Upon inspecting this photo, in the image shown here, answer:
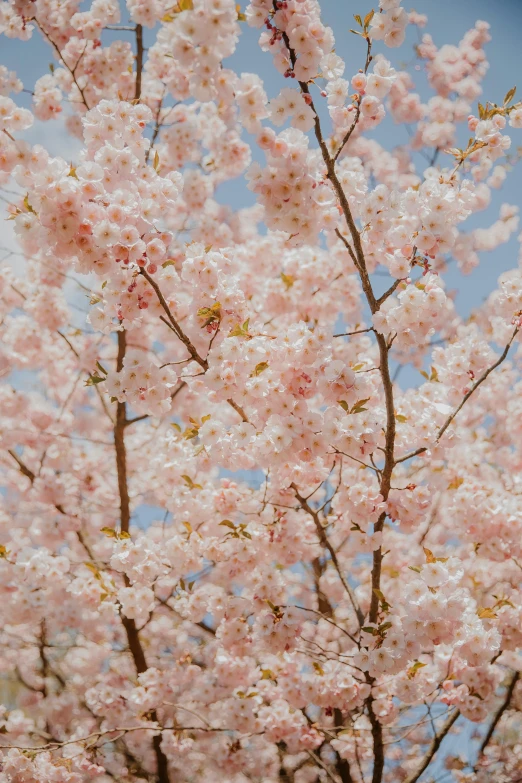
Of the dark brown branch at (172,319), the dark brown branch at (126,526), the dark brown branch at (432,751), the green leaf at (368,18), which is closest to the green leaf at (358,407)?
the dark brown branch at (172,319)

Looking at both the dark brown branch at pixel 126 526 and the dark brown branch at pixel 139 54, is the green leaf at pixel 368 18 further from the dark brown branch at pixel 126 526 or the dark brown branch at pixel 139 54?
the dark brown branch at pixel 126 526

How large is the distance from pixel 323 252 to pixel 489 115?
3600 mm

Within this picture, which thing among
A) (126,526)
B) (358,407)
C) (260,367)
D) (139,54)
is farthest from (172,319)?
(139,54)

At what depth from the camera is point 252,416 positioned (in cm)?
354

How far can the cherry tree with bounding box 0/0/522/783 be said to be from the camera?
2811 millimetres

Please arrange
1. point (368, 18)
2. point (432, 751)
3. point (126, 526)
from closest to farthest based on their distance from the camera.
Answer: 1. point (368, 18)
2. point (432, 751)
3. point (126, 526)

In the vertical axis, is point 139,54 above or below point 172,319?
above

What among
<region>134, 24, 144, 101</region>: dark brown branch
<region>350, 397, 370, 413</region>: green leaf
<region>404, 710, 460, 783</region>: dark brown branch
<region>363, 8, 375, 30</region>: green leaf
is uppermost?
<region>134, 24, 144, 101</region>: dark brown branch

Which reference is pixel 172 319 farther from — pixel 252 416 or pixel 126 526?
pixel 126 526

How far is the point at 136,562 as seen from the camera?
4.07 metres

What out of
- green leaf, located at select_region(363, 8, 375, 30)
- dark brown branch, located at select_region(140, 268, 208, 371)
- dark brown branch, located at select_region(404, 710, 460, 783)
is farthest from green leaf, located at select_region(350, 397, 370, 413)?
dark brown branch, located at select_region(404, 710, 460, 783)

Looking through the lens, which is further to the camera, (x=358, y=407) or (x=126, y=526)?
(x=126, y=526)

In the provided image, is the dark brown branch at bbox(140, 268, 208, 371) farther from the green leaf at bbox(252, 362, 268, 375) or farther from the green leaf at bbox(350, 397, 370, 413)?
the green leaf at bbox(350, 397, 370, 413)

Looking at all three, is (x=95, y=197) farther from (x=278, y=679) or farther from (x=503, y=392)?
(x=503, y=392)
